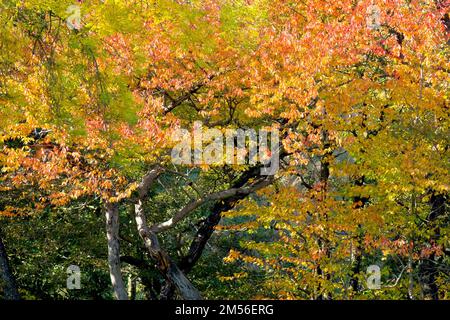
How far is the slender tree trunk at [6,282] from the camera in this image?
17.4m

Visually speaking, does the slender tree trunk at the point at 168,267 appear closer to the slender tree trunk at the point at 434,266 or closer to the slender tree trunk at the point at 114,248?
the slender tree trunk at the point at 114,248

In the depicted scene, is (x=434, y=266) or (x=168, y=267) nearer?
(x=434, y=266)

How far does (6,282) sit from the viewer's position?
17484 millimetres

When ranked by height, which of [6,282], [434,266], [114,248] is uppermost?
[114,248]

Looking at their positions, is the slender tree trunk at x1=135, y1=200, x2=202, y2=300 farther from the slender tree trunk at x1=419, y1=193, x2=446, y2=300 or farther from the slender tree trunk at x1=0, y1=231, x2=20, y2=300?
the slender tree trunk at x1=419, y1=193, x2=446, y2=300

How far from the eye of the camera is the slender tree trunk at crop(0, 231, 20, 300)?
57.0ft

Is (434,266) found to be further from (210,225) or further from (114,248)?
(114,248)

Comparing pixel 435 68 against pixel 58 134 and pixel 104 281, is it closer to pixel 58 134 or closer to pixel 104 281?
pixel 58 134

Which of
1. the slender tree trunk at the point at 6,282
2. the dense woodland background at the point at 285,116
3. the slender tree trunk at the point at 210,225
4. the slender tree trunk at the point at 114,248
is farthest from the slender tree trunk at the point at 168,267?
the slender tree trunk at the point at 6,282

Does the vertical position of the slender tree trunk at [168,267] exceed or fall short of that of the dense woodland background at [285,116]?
it falls short

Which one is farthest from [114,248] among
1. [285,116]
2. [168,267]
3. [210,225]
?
[285,116]

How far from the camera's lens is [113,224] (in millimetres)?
18062

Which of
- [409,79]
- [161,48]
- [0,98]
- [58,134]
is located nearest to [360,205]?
[409,79]

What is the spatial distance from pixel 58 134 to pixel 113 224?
400 cm
